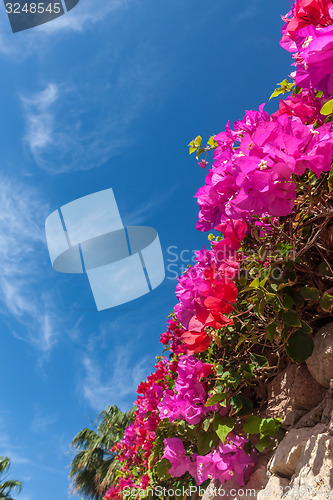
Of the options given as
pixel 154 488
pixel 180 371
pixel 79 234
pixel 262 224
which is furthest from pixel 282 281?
pixel 79 234

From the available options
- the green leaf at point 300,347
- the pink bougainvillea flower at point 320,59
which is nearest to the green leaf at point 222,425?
the green leaf at point 300,347

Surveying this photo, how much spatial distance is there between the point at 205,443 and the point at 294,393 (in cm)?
42

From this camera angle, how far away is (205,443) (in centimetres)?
145

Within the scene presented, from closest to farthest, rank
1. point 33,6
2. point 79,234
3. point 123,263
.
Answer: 1. point 79,234
2. point 123,263
3. point 33,6

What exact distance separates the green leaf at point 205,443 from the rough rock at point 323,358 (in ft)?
1.66

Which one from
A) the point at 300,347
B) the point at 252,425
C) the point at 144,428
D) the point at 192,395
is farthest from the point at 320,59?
Answer: the point at 144,428

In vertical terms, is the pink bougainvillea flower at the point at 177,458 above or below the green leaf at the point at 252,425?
below

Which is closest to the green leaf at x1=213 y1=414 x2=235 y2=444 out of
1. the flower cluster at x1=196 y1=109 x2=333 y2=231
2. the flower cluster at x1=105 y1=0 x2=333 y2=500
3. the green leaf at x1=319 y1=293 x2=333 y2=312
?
the flower cluster at x1=105 y1=0 x2=333 y2=500

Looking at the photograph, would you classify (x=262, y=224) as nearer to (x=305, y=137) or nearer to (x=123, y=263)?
(x=305, y=137)

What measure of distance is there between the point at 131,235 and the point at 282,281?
3.88 m

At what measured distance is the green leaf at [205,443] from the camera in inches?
56.5

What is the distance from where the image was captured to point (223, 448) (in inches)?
55.1

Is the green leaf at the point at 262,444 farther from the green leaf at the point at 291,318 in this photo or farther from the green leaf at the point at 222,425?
the green leaf at the point at 291,318

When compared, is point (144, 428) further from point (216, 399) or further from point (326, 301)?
point (326, 301)
